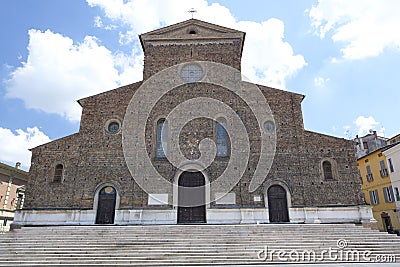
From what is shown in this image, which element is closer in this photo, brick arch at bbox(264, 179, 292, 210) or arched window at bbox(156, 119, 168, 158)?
brick arch at bbox(264, 179, 292, 210)

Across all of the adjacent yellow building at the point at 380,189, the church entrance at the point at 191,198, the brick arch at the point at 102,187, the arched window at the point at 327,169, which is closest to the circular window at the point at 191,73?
the church entrance at the point at 191,198

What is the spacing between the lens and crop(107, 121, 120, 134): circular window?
58.5ft

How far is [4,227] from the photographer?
24.9m

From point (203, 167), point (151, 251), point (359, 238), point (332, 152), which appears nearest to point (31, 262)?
point (151, 251)

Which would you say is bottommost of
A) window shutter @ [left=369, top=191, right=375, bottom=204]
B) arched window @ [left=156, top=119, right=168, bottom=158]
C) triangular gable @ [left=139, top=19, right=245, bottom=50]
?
window shutter @ [left=369, top=191, right=375, bottom=204]

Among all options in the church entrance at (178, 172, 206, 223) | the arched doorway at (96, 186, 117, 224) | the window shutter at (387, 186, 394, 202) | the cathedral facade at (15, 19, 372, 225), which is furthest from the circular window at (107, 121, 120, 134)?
the window shutter at (387, 186, 394, 202)

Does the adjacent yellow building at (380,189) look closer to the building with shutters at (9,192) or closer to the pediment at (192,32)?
the pediment at (192,32)

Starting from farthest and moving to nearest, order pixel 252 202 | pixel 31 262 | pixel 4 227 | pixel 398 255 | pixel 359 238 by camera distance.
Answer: pixel 4 227 < pixel 252 202 < pixel 359 238 < pixel 398 255 < pixel 31 262

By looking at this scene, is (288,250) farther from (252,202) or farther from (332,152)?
(332,152)

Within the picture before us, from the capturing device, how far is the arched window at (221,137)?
17.3 meters

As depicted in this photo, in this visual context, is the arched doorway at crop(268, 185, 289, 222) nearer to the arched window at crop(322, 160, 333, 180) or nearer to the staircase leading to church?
the staircase leading to church

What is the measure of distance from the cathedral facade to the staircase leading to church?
2.35m

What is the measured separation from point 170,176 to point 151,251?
6175 mm

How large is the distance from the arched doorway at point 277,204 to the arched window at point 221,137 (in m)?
3.25
